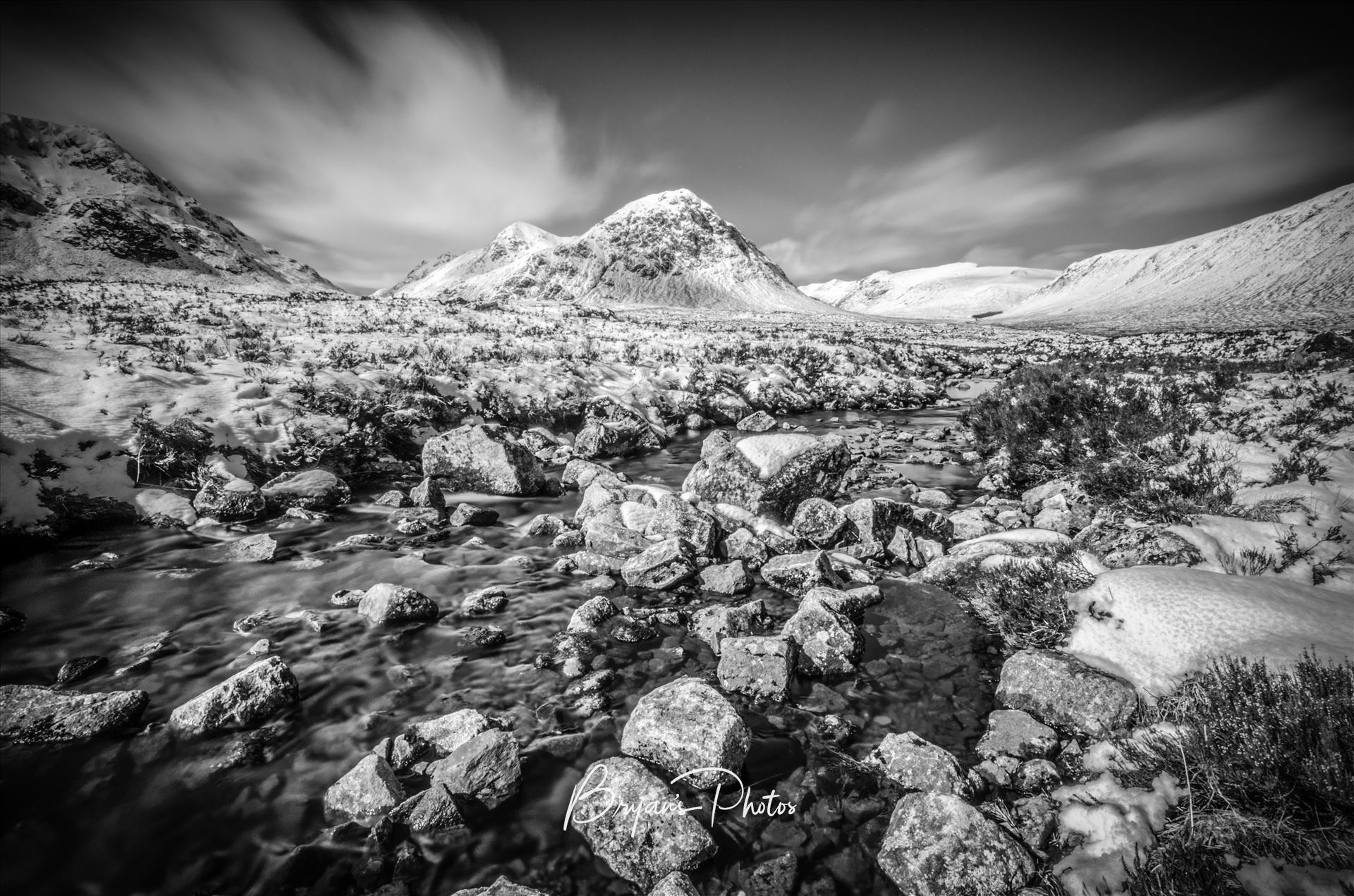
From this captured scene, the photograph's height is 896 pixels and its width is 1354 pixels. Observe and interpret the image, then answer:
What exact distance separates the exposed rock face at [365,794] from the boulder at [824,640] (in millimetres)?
3919

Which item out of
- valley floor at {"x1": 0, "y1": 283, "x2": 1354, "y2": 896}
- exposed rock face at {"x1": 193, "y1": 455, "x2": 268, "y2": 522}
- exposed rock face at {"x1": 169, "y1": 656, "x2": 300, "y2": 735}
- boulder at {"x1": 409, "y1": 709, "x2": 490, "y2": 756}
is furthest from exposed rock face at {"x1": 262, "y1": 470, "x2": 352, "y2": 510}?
boulder at {"x1": 409, "y1": 709, "x2": 490, "y2": 756}

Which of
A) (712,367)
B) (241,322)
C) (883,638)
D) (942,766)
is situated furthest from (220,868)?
(241,322)

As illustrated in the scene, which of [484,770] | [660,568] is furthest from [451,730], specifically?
[660,568]

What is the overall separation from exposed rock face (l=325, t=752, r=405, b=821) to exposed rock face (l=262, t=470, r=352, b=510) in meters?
7.40

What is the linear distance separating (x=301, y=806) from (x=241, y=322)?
25.3 m

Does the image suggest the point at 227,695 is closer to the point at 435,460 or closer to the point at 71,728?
the point at 71,728

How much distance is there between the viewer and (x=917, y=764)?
3965 millimetres

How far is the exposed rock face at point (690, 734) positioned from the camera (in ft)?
13.0

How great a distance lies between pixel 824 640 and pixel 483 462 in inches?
338

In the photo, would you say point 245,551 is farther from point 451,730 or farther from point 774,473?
point 774,473

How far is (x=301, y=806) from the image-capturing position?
12.5 ft

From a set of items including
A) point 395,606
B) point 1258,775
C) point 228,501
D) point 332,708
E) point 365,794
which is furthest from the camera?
point 228,501

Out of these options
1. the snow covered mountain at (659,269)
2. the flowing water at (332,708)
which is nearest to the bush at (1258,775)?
the flowing water at (332,708)

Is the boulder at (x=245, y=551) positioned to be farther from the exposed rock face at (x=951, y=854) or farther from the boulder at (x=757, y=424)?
the boulder at (x=757, y=424)
